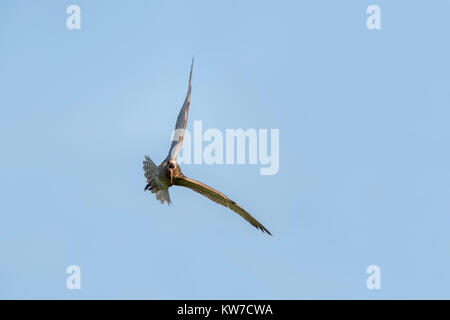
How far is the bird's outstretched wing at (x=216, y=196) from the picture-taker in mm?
25094

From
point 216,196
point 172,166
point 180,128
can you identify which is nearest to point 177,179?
point 172,166

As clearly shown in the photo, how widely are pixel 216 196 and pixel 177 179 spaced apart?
4.87ft

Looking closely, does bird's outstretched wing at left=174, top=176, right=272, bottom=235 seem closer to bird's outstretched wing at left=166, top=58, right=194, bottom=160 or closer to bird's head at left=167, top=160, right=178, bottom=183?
bird's head at left=167, top=160, right=178, bottom=183

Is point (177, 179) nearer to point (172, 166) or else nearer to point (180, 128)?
point (172, 166)

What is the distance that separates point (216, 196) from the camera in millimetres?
25734

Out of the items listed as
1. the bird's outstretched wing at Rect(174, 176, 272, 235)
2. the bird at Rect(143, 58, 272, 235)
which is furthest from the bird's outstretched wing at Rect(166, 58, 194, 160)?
the bird's outstretched wing at Rect(174, 176, 272, 235)

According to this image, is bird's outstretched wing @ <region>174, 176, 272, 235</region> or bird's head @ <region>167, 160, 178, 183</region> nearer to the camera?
bird's head @ <region>167, 160, 178, 183</region>

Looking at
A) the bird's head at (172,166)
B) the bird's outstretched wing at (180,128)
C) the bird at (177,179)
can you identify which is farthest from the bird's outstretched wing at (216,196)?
the bird's outstretched wing at (180,128)

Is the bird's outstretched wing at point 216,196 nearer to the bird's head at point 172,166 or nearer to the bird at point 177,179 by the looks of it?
the bird at point 177,179

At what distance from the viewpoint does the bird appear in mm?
23922

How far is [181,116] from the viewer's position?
78.5 feet
